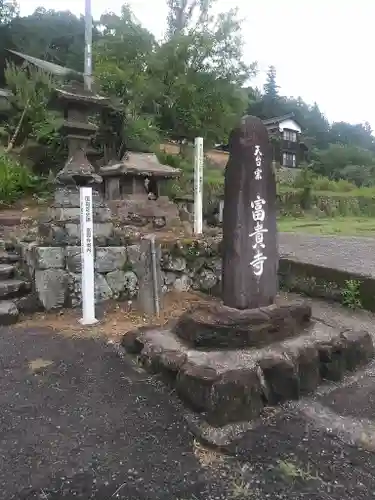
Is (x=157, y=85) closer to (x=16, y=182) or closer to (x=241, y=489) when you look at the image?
(x=16, y=182)

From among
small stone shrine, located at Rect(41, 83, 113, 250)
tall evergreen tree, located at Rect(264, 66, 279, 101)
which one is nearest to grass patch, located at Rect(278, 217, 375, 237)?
small stone shrine, located at Rect(41, 83, 113, 250)

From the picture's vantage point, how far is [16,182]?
10.3 m

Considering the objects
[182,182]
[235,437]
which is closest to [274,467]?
[235,437]

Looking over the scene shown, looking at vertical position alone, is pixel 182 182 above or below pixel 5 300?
above

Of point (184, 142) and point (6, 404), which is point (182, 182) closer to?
point (184, 142)

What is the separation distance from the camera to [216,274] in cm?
572

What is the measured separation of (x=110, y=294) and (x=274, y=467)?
3.49m

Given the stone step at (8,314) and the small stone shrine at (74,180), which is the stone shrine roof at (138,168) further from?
the stone step at (8,314)

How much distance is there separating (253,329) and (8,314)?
2.95 metres

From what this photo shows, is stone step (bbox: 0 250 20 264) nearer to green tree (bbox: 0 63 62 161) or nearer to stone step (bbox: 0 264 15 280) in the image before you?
stone step (bbox: 0 264 15 280)

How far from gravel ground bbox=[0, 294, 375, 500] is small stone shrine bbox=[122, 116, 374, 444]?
169 millimetres

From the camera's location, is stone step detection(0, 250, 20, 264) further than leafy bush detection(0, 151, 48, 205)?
No

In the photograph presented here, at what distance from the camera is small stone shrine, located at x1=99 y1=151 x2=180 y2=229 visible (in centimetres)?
968

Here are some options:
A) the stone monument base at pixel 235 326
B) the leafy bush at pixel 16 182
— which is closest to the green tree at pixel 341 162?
the leafy bush at pixel 16 182
